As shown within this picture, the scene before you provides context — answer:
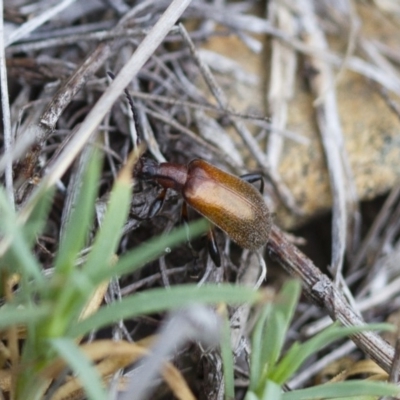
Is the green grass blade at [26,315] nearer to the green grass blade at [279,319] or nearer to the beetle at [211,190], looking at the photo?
the green grass blade at [279,319]

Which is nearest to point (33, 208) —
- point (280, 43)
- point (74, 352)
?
point (74, 352)

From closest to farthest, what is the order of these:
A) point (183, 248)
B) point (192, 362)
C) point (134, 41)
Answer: point (192, 362) < point (183, 248) < point (134, 41)

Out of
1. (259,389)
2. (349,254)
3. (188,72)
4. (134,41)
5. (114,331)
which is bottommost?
(349,254)

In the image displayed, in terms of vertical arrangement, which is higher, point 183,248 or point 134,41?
point 134,41

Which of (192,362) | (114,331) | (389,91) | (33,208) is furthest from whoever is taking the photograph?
(389,91)

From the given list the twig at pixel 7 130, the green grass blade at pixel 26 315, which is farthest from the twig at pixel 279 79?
the green grass blade at pixel 26 315

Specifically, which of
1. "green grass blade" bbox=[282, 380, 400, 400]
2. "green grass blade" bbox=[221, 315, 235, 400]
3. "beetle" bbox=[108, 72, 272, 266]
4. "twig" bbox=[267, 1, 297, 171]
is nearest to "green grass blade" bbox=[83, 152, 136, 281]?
"green grass blade" bbox=[221, 315, 235, 400]

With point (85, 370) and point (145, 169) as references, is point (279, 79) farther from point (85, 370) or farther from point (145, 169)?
point (85, 370)

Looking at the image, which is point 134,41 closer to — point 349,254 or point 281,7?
point 281,7

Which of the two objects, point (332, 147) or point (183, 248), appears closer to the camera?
point (183, 248)
